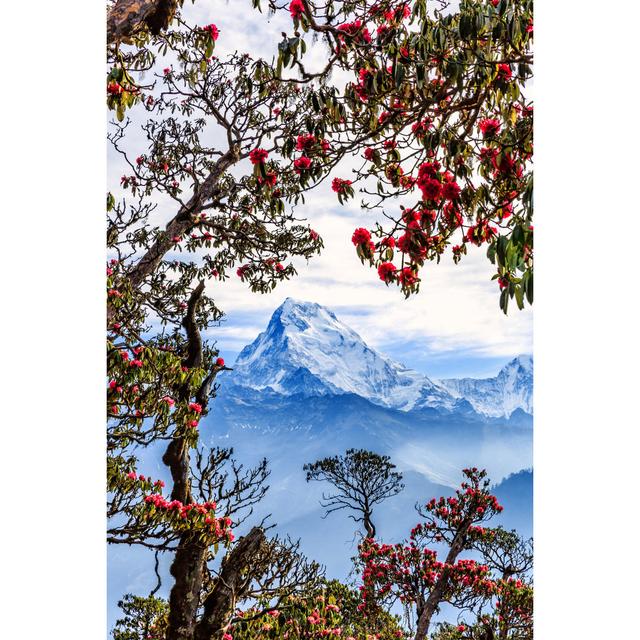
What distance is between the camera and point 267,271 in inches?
108

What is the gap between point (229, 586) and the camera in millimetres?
2576

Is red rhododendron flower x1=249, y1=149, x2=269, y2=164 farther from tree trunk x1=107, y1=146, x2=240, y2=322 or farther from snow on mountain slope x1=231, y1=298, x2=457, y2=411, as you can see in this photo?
tree trunk x1=107, y1=146, x2=240, y2=322

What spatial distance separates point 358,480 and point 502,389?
43.2 inches

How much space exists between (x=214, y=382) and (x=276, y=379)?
1.07 feet

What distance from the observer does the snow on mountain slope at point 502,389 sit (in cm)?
227

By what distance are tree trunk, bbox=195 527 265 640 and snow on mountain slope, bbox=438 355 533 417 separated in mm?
1242

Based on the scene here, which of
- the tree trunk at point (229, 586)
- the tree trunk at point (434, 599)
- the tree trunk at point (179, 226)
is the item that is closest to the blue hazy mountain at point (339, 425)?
the tree trunk at point (229, 586)

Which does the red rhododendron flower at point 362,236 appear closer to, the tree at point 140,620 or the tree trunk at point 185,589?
the tree trunk at point 185,589

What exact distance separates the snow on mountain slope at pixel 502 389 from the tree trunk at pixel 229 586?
1242mm

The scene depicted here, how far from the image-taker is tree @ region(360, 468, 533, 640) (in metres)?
3.03

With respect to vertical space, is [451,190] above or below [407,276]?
above

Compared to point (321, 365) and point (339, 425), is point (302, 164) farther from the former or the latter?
point (339, 425)

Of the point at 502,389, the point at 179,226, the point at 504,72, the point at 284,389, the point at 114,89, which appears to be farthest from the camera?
the point at 284,389

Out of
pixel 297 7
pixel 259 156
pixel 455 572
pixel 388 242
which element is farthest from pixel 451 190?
pixel 455 572
